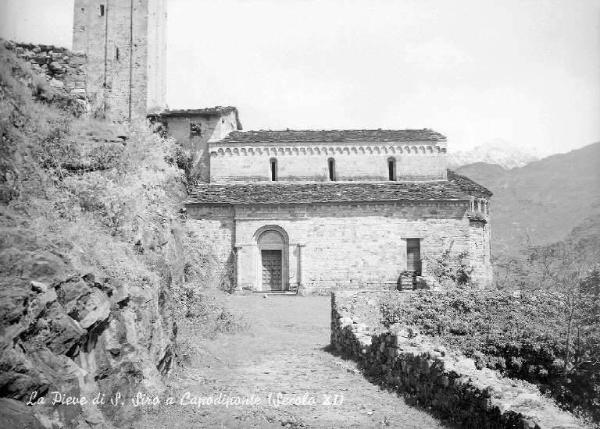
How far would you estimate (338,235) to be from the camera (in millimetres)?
26062

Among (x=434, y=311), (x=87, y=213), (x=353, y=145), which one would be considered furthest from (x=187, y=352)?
(x=353, y=145)

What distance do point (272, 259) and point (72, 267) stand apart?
1950 centimetres

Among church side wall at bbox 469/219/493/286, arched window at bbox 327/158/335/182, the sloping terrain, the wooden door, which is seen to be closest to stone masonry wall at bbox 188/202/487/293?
the wooden door

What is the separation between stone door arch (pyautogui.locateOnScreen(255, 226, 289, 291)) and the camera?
2627 cm

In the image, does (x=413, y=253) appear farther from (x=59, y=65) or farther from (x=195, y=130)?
(x=59, y=65)

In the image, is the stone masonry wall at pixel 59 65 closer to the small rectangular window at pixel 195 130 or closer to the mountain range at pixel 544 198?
the small rectangular window at pixel 195 130

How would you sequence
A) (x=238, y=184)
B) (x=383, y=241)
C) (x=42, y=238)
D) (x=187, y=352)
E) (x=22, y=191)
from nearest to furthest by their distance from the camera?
A: 1. (x=42, y=238)
2. (x=22, y=191)
3. (x=187, y=352)
4. (x=383, y=241)
5. (x=238, y=184)

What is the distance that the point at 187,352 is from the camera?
11.4m

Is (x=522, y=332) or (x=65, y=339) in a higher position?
(x=65, y=339)

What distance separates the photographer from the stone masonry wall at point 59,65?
55.5 ft

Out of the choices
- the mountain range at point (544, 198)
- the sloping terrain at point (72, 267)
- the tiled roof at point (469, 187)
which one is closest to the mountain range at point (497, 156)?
the mountain range at point (544, 198)

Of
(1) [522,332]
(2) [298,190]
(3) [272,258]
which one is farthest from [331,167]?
(1) [522,332]

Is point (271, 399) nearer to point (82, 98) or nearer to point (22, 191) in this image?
point (22, 191)

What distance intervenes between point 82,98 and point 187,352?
10.2m
